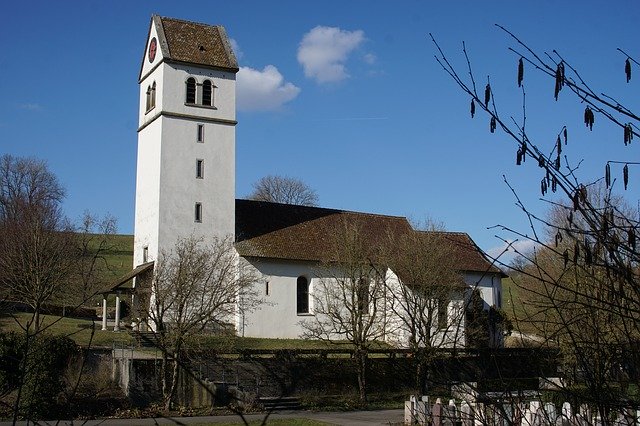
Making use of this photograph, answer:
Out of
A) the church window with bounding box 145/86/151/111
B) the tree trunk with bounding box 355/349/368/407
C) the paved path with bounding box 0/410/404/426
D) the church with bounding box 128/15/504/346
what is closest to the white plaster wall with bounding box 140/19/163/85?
the church with bounding box 128/15/504/346

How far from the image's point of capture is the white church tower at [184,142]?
139 feet

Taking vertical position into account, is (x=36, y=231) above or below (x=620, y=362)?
above

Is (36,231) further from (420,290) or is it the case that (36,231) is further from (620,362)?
(620,362)

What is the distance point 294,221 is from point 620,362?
4346 centimetres

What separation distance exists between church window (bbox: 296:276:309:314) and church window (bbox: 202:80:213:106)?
1168cm

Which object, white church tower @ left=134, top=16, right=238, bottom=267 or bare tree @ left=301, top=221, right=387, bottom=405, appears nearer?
bare tree @ left=301, top=221, right=387, bottom=405

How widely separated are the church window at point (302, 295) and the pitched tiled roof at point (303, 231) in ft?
5.29

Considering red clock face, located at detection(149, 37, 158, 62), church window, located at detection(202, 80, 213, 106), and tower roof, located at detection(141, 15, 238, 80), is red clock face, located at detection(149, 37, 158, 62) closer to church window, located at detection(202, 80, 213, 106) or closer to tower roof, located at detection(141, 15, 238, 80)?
tower roof, located at detection(141, 15, 238, 80)

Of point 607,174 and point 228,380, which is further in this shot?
point 228,380

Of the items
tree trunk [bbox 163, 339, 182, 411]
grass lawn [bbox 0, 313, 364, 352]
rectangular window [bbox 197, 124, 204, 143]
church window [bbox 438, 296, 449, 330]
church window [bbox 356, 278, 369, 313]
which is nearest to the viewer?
church window [bbox 438, 296, 449, 330]

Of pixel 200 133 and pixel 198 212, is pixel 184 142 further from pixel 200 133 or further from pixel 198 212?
pixel 198 212

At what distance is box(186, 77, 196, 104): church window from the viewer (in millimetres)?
44000

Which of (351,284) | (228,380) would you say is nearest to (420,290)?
(351,284)

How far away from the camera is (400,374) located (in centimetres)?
3612
